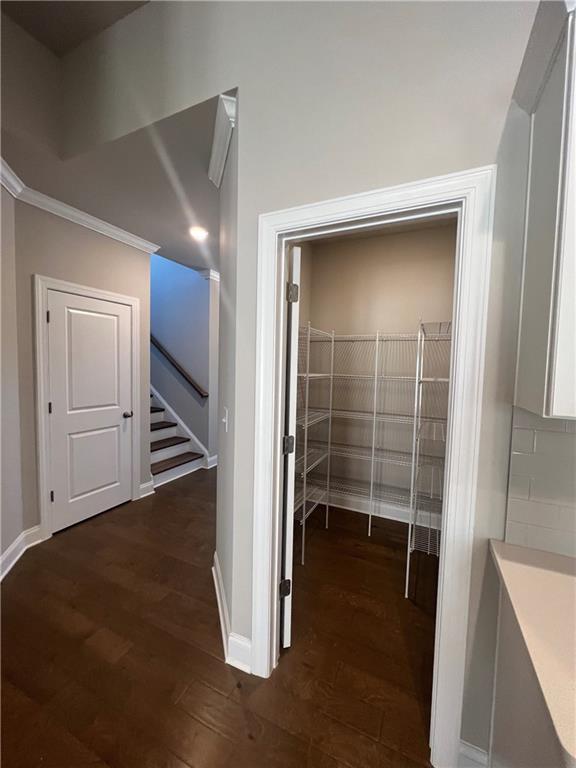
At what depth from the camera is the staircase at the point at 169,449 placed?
3597 mm

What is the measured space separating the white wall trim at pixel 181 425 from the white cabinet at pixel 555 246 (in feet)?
12.9

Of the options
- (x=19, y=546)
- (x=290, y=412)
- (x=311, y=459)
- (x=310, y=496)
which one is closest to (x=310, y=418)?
(x=311, y=459)

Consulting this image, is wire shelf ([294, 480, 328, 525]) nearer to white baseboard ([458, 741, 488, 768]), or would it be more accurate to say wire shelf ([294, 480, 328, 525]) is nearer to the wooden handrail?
white baseboard ([458, 741, 488, 768])

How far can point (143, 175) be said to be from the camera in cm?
197

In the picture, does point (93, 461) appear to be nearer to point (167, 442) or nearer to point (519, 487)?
point (167, 442)

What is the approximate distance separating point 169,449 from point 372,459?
261 centimetres

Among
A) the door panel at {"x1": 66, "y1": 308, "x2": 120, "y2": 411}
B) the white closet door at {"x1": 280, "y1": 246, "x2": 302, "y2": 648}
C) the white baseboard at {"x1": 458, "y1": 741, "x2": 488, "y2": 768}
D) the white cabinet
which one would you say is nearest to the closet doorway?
the white closet door at {"x1": 280, "y1": 246, "x2": 302, "y2": 648}

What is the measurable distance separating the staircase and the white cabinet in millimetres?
3526

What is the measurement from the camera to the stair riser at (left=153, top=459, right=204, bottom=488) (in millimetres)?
3470

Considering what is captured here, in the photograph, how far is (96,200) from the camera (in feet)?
7.46

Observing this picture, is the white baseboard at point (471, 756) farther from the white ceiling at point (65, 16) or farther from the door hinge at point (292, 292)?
the white ceiling at point (65, 16)

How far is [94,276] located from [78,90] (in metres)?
1.24

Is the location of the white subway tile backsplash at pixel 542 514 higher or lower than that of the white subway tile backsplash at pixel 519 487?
lower

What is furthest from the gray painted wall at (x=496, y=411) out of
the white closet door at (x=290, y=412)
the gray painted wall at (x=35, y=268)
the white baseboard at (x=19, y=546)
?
the gray painted wall at (x=35, y=268)
